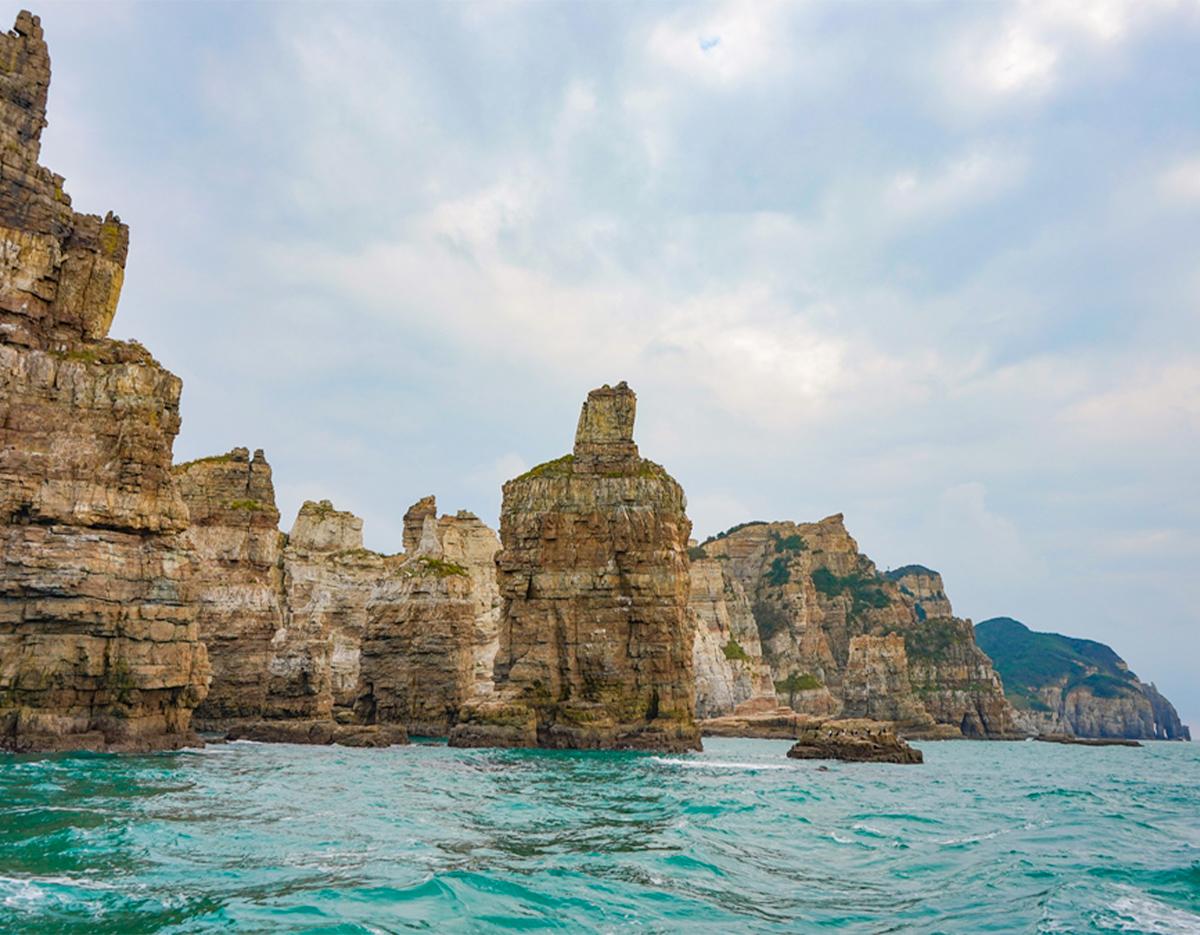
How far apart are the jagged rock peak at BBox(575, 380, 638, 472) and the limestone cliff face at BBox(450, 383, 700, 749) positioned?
0.08m

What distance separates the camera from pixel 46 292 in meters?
36.3

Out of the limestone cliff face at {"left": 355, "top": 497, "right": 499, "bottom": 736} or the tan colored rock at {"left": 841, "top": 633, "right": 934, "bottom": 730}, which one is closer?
the limestone cliff face at {"left": 355, "top": 497, "right": 499, "bottom": 736}

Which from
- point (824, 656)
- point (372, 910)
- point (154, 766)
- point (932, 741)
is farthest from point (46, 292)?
point (824, 656)

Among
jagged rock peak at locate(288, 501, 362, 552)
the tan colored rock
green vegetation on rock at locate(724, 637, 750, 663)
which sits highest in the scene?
jagged rock peak at locate(288, 501, 362, 552)

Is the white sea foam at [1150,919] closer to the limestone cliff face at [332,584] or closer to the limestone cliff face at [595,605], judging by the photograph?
the limestone cliff face at [595,605]

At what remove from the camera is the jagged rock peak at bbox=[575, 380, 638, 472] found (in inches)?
2439

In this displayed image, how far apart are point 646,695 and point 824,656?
358 feet

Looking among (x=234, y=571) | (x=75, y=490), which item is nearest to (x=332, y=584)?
(x=234, y=571)

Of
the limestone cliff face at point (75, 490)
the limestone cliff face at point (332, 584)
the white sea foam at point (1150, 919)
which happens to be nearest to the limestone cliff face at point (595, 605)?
the limestone cliff face at point (332, 584)

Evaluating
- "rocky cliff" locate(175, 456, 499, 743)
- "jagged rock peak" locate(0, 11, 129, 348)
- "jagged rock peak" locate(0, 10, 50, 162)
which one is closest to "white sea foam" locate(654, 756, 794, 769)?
"rocky cliff" locate(175, 456, 499, 743)

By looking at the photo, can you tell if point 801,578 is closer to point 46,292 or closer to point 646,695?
point 646,695

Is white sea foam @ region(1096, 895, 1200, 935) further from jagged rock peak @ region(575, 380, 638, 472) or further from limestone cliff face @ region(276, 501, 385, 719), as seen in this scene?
limestone cliff face @ region(276, 501, 385, 719)

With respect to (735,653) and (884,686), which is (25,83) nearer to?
(884,686)

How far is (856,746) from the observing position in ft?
184
